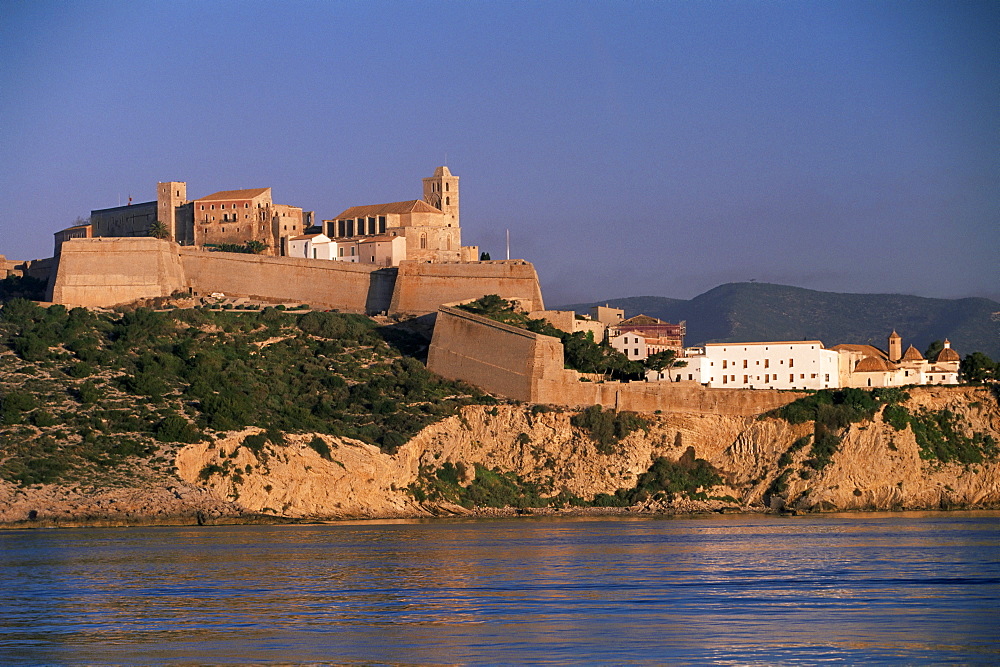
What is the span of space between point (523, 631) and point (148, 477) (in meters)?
24.3

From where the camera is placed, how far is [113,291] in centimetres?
5862

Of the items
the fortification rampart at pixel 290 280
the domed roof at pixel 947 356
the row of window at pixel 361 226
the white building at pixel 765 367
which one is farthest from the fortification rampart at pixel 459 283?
the domed roof at pixel 947 356

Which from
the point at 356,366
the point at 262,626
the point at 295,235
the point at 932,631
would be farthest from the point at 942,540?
the point at 295,235

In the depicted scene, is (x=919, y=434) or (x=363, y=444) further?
(x=919, y=434)

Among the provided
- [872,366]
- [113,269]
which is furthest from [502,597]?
[113,269]

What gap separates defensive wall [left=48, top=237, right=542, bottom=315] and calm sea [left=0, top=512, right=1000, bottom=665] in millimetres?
19221

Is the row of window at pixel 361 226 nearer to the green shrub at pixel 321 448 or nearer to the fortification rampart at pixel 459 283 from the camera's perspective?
the fortification rampart at pixel 459 283

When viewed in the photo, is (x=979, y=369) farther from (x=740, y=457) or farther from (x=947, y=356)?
(x=947, y=356)

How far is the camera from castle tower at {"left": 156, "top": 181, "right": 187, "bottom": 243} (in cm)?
6812

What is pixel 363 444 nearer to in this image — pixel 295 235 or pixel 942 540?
pixel 942 540

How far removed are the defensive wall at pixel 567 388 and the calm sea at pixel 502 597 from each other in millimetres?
10021

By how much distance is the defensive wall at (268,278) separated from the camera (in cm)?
5812

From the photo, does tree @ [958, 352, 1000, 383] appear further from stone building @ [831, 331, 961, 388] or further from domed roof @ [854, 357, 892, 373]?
domed roof @ [854, 357, 892, 373]

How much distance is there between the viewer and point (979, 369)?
5397 centimetres
